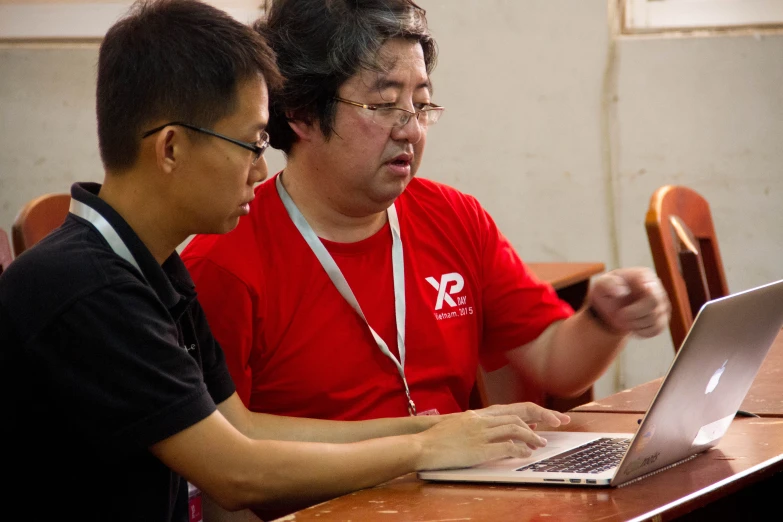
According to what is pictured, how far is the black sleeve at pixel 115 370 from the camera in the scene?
1109mm

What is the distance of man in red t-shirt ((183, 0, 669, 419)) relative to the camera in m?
1.63

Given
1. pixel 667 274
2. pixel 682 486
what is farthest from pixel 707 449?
Result: pixel 667 274

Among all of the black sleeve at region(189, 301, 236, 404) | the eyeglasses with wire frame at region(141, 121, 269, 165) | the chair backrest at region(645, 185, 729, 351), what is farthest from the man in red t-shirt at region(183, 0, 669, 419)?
the chair backrest at region(645, 185, 729, 351)

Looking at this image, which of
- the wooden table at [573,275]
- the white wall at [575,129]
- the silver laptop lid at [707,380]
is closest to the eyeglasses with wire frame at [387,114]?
the silver laptop lid at [707,380]

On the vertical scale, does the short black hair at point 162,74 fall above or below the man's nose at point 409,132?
above

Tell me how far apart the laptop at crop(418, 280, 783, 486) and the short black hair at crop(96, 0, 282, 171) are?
0.54 metres

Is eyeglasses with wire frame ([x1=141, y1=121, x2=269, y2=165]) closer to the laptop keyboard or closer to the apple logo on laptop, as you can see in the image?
the laptop keyboard

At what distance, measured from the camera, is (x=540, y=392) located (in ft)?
6.60

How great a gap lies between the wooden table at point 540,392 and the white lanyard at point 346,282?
247 mm

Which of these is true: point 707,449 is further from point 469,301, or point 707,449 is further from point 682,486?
point 469,301

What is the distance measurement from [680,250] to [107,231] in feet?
4.88

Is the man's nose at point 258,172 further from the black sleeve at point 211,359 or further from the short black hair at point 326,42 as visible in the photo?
the short black hair at point 326,42

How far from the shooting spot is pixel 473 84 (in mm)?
3709

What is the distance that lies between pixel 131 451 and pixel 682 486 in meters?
0.63
